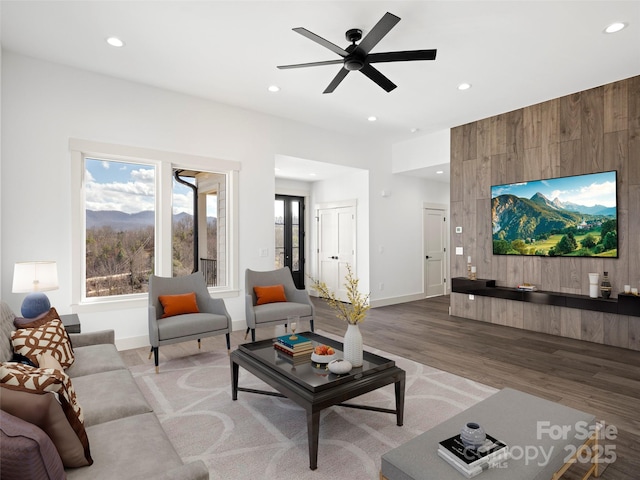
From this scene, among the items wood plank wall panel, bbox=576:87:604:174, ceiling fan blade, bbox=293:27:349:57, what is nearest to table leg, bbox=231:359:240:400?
ceiling fan blade, bbox=293:27:349:57

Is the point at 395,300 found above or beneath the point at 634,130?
beneath

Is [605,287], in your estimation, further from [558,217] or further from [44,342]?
[44,342]

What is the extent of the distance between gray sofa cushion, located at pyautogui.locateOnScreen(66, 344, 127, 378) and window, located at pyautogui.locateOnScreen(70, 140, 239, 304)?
158 cm

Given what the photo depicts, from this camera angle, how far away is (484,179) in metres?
5.64

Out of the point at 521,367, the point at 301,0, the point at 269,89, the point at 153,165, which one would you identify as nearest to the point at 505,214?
the point at 521,367

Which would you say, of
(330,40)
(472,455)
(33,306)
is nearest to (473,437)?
(472,455)

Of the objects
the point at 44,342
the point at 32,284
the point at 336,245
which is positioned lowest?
the point at 44,342

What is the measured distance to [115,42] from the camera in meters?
3.45

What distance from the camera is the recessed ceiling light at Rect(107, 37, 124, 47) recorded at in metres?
3.40

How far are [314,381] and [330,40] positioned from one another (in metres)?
3.01

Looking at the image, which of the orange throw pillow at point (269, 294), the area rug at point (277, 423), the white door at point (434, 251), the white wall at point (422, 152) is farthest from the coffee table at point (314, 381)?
the white door at point (434, 251)

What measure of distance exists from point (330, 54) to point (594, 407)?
12.5ft

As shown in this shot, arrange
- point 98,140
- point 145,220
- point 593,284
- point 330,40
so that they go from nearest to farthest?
point 330,40
point 98,140
point 593,284
point 145,220

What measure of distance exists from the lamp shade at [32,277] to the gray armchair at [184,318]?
0.89 meters
